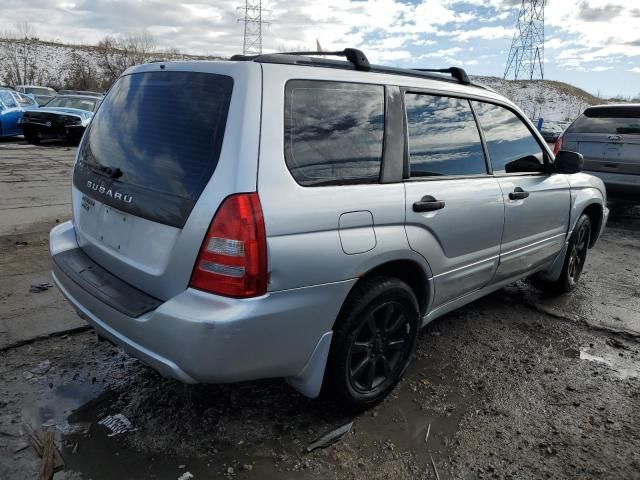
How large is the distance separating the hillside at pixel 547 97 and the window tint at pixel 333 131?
57.8 meters

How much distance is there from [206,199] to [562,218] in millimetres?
3348

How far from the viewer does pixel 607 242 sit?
22.9ft

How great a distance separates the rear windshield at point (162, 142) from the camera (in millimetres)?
2143

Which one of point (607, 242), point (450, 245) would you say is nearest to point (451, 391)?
point (450, 245)

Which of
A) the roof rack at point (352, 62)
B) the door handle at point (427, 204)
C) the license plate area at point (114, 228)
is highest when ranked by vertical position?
the roof rack at point (352, 62)

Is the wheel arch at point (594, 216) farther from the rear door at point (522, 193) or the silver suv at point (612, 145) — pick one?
the silver suv at point (612, 145)

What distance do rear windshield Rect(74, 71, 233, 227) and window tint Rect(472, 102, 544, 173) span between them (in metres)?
2.00

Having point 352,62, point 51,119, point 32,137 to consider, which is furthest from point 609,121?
point 32,137

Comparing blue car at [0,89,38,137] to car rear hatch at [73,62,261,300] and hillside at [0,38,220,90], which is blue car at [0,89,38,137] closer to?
car rear hatch at [73,62,261,300]

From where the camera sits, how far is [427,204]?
9.04ft

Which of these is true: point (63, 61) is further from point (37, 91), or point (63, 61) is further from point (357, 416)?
point (357, 416)

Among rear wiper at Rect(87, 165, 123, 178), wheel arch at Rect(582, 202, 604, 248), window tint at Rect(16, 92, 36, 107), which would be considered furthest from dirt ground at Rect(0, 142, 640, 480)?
window tint at Rect(16, 92, 36, 107)

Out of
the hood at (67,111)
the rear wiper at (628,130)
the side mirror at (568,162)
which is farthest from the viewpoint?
the hood at (67,111)

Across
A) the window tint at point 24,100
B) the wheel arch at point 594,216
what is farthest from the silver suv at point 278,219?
the window tint at point 24,100
